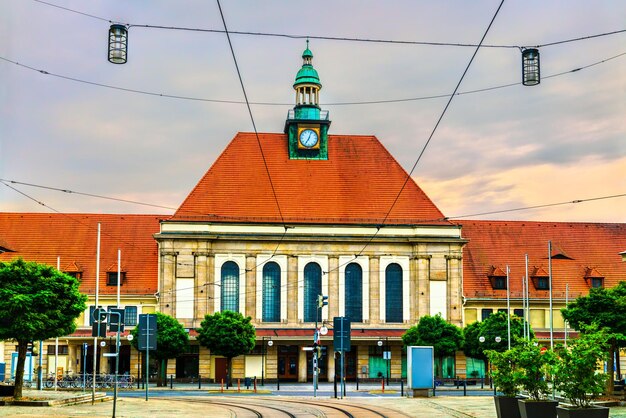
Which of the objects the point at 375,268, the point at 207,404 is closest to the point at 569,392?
the point at 207,404

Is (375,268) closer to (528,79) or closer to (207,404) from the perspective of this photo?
(207,404)

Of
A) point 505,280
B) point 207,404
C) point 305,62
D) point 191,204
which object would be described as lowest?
point 207,404

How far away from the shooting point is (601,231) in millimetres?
79438

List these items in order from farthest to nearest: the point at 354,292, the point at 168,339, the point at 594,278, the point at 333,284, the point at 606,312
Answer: the point at 594,278, the point at 354,292, the point at 333,284, the point at 168,339, the point at 606,312

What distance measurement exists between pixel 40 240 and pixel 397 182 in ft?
93.0

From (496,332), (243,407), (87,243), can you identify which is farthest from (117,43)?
(87,243)

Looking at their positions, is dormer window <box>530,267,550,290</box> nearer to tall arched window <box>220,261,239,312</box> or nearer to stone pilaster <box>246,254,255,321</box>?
stone pilaster <box>246,254,255,321</box>

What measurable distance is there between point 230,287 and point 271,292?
122 inches

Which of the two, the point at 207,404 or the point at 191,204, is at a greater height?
the point at 191,204

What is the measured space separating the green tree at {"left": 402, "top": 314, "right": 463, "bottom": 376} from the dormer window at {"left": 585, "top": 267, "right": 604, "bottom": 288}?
15722 millimetres

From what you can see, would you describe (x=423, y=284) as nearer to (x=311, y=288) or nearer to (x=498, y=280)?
(x=498, y=280)

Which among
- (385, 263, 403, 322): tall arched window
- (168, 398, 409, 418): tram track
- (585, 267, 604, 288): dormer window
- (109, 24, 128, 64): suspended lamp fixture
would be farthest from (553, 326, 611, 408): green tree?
(585, 267, 604, 288): dormer window

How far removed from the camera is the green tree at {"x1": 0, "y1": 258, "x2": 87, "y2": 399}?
117ft

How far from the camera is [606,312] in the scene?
146 feet
